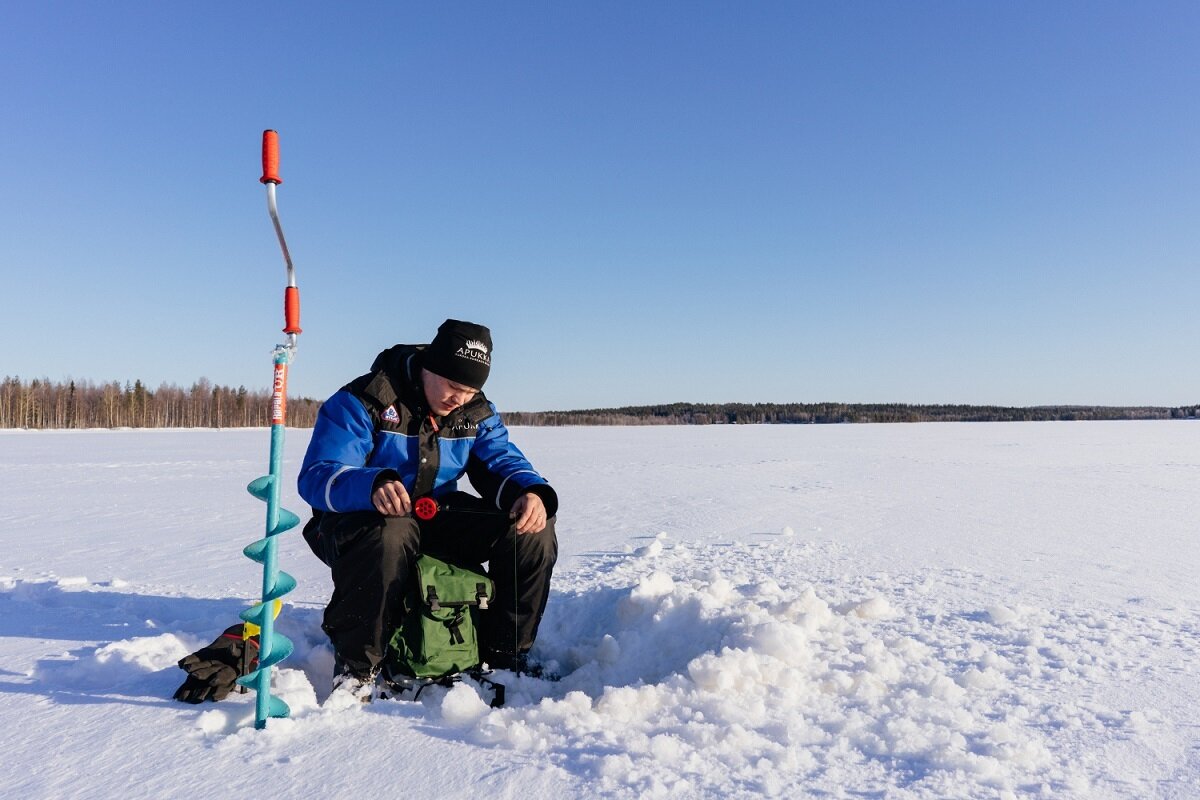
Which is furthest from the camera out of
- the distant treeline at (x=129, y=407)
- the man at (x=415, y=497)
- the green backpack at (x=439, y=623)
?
the distant treeline at (x=129, y=407)

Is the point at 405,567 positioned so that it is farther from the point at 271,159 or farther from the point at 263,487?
the point at 271,159

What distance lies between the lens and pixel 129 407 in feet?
228

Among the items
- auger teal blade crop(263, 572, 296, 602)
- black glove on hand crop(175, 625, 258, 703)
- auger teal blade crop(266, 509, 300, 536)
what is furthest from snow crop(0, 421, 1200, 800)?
auger teal blade crop(266, 509, 300, 536)

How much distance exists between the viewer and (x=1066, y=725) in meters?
1.91

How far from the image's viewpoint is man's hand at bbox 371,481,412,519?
212 cm

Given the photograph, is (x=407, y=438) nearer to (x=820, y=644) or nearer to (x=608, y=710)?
(x=608, y=710)

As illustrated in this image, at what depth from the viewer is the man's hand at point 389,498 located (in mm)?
2123

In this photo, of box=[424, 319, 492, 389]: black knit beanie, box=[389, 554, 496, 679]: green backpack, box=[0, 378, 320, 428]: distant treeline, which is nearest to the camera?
box=[389, 554, 496, 679]: green backpack

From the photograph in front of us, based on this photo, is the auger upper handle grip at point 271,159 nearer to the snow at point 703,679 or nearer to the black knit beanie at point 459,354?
the black knit beanie at point 459,354

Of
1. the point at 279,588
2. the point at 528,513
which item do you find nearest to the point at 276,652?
the point at 279,588

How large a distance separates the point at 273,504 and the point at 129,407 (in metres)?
81.0

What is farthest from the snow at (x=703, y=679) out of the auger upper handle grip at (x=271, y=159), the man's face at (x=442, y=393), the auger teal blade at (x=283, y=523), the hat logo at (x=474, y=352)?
the auger upper handle grip at (x=271, y=159)

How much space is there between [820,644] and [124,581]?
3593mm

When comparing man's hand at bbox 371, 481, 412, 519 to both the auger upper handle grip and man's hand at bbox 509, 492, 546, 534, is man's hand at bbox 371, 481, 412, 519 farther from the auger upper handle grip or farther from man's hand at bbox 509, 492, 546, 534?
the auger upper handle grip
